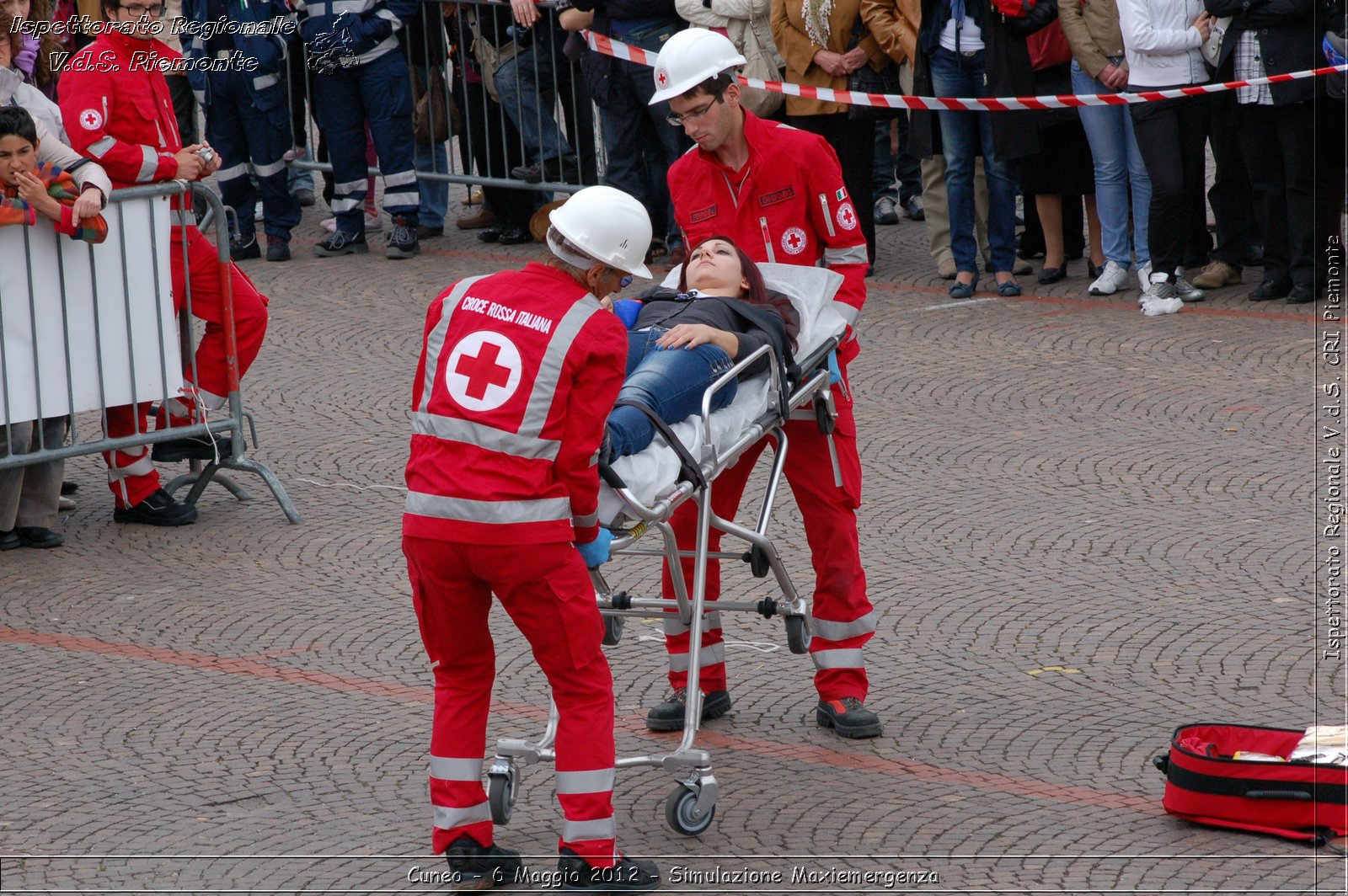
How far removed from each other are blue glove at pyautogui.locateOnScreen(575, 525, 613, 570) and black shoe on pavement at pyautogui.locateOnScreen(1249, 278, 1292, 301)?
7254 millimetres

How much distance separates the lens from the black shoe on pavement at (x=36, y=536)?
782cm

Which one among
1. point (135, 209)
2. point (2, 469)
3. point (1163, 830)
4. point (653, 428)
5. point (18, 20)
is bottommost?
point (1163, 830)

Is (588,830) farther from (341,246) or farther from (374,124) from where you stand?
(341,246)

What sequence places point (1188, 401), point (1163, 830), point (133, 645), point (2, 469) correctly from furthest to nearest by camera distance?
point (1188, 401) → point (2, 469) → point (133, 645) → point (1163, 830)

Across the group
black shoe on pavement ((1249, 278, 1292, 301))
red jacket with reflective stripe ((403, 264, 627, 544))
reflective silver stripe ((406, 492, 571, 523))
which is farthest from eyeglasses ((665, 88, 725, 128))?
black shoe on pavement ((1249, 278, 1292, 301))

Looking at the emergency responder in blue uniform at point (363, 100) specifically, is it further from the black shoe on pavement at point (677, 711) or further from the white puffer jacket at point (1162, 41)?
the black shoe on pavement at point (677, 711)

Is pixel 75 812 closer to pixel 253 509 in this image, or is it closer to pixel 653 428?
pixel 653 428

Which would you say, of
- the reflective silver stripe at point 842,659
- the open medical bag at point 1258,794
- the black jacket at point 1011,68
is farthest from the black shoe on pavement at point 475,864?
the black jacket at point 1011,68

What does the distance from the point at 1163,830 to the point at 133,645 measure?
3.87m

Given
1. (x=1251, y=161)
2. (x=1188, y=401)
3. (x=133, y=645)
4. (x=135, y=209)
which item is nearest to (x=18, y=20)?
(x=135, y=209)

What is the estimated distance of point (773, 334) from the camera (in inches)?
220

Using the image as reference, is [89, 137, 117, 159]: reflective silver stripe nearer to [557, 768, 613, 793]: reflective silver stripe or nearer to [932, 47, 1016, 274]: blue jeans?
[557, 768, 613, 793]: reflective silver stripe

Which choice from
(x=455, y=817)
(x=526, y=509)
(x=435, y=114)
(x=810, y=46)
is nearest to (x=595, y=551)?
(x=526, y=509)

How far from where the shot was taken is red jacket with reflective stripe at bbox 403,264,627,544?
440 centimetres
